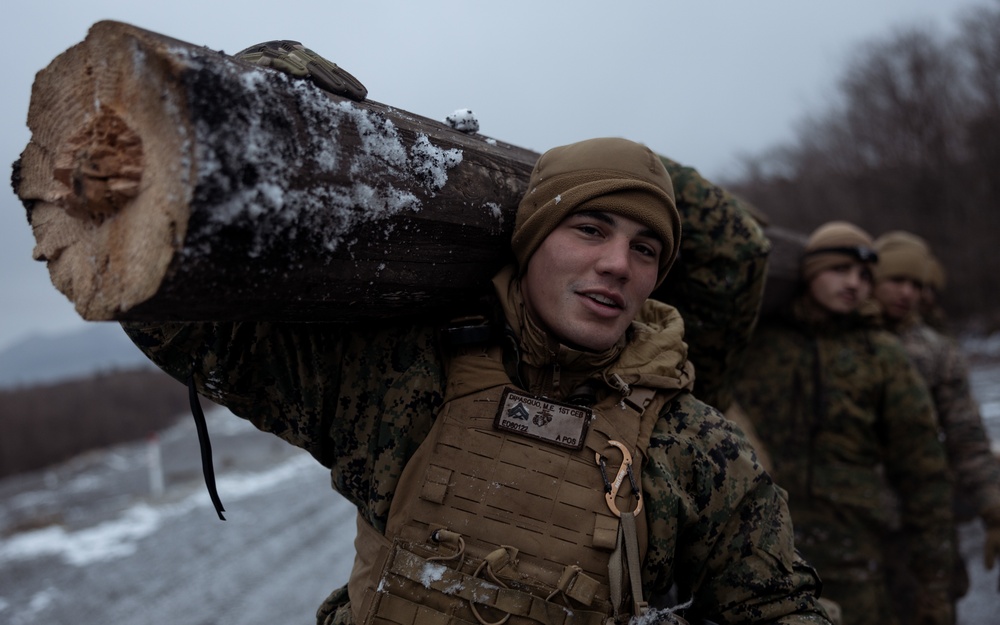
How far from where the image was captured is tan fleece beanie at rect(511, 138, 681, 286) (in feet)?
6.28

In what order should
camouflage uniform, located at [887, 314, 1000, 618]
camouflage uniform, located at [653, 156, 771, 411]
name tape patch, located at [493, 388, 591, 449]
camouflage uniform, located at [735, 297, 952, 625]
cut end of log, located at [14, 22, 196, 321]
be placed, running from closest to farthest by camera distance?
cut end of log, located at [14, 22, 196, 321]
name tape patch, located at [493, 388, 591, 449]
camouflage uniform, located at [653, 156, 771, 411]
camouflage uniform, located at [735, 297, 952, 625]
camouflage uniform, located at [887, 314, 1000, 618]

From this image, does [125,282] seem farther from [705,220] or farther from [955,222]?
[955,222]

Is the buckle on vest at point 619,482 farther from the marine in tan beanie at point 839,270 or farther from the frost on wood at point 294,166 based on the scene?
the marine in tan beanie at point 839,270

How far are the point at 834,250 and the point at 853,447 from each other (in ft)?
3.88

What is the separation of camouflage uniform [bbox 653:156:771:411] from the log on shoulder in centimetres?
128

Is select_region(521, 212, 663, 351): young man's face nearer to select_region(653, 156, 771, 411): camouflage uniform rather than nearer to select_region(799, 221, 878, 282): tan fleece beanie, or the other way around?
select_region(653, 156, 771, 411): camouflage uniform

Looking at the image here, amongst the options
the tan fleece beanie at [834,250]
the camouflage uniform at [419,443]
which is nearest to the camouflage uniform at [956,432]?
the tan fleece beanie at [834,250]

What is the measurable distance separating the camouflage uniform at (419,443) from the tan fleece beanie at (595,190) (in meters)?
0.37

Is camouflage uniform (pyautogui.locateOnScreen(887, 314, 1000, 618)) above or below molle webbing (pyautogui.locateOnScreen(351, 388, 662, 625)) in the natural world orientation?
above

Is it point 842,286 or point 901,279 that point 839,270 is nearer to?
point 842,286

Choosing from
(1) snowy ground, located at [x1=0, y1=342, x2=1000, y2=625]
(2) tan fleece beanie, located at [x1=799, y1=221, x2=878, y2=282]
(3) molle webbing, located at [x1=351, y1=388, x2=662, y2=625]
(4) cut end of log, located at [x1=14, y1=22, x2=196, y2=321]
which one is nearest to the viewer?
(4) cut end of log, located at [x1=14, y1=22, x2=196, y2=321]

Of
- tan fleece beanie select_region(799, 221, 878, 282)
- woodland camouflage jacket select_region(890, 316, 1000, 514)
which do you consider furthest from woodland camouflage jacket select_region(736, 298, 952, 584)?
woodland camouflage jacket select_region(890, 316, 1000, 514)

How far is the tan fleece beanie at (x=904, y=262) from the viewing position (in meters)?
5.19

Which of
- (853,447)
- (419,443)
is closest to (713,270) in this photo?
(419,443)
